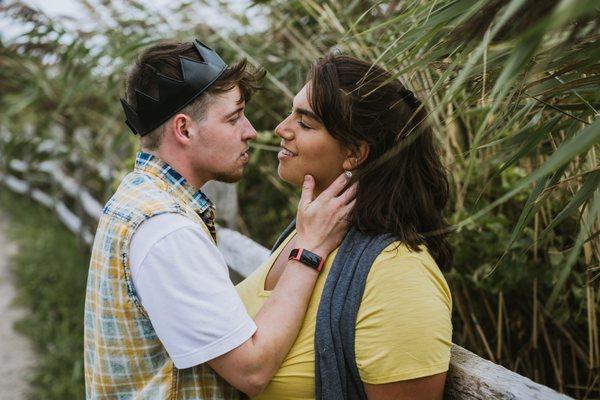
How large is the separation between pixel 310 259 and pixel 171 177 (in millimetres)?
515

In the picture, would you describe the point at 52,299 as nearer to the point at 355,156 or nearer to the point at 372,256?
the point at 355,156

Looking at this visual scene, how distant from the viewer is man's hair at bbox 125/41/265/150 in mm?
1782

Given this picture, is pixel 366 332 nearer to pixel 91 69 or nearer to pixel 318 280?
pixel 318 280

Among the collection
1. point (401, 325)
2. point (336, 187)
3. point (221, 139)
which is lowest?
point (401, 325)

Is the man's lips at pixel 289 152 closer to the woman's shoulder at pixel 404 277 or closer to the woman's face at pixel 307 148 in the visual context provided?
the woman's face at pixel 307 148

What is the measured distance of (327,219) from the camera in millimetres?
1722

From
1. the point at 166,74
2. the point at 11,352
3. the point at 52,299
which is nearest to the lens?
the point at 166,74

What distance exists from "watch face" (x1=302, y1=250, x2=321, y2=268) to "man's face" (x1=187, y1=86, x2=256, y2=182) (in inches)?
18.1

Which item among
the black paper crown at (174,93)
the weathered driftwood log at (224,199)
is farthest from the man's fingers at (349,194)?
the weathered driftwood log at (224,199)

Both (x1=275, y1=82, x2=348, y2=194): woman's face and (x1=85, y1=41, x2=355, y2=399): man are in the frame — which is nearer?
(x1=85, y1=41, x2=355, y2=399): man

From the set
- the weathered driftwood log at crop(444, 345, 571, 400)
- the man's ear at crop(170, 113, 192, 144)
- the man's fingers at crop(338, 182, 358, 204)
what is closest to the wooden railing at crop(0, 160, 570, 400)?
the weathered driftwood log at crop(444, 345, 571, 400)

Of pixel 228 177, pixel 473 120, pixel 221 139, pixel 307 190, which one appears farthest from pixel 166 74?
pixel 473 120

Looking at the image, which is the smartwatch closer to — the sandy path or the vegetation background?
the vegetation background

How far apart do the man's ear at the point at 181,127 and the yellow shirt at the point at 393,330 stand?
645 mm
